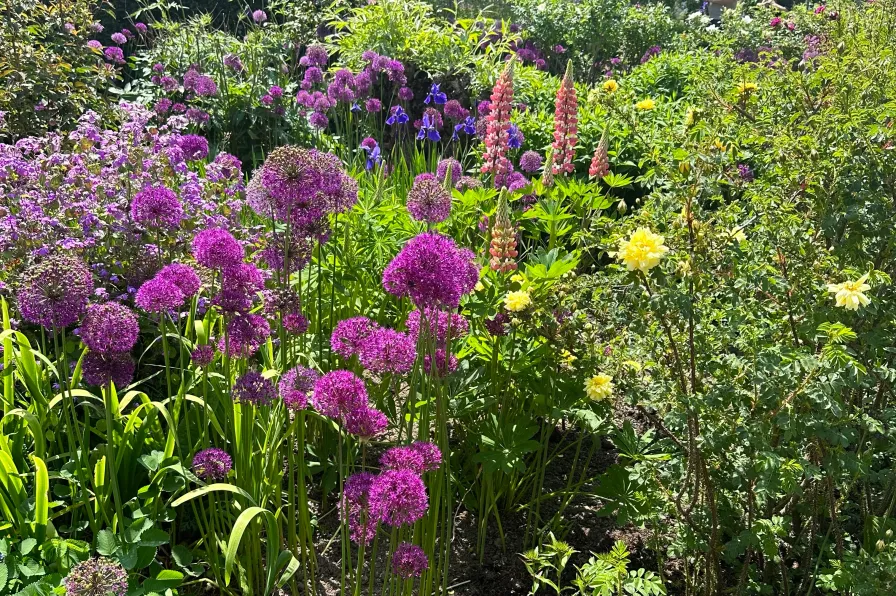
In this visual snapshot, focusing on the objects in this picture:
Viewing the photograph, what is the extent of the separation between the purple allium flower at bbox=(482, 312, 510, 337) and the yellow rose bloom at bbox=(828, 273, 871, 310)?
3.35ft

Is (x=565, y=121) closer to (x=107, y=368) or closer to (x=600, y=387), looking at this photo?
(x=600, y=387)

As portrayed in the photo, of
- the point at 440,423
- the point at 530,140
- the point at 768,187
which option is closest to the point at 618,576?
the point at 440,423

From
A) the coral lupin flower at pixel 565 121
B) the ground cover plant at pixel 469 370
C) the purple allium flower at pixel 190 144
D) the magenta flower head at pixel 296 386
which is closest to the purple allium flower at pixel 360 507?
the ground cover plant at pixel 469 370

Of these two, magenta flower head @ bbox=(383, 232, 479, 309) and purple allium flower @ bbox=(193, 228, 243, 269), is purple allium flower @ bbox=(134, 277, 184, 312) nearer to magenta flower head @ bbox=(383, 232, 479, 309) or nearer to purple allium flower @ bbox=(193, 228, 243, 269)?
purple allium flower @ bbox=(193, 228, 243, 269)

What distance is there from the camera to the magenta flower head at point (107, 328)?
174 centimetres

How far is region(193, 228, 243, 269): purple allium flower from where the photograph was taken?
182 centimetres

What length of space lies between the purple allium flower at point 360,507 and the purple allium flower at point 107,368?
603mm

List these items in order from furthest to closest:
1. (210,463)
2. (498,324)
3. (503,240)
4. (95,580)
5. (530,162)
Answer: (530,162) → (503,240) → (498,324) → (210,463) → (95,580)

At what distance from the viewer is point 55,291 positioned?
5.60ft

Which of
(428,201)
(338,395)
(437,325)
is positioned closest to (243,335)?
(338,395)

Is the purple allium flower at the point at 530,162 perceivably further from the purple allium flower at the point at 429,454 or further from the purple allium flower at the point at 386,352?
the purple allium flower at the point at 429,454

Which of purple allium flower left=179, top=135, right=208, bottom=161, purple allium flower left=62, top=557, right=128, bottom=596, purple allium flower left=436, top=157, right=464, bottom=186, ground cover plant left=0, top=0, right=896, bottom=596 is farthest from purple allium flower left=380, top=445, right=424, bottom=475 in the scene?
purple allium flower left=179, top=135, right=208, bottom=161

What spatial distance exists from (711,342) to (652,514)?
0.57 m

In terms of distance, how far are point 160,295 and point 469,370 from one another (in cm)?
127
